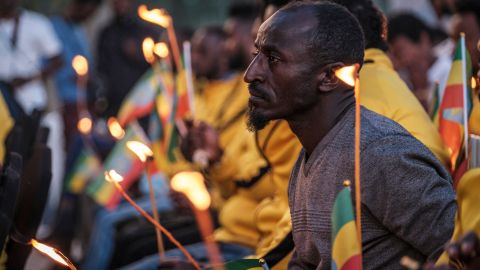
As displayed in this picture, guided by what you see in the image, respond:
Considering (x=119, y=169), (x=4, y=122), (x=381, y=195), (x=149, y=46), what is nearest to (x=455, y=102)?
(x=381, y=195)

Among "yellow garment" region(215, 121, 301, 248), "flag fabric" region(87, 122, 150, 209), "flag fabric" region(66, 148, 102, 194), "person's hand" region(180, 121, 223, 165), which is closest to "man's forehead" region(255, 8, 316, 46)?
"yellow garment" region(215, 121, 301, 248)

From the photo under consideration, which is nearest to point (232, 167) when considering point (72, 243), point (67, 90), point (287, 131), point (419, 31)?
point (287, 131)

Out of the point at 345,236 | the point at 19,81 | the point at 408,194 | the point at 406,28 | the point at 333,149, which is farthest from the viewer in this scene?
the point at 19,81

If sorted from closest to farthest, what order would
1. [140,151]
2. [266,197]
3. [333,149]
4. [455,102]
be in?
1. [333,149]
2. [140,151]
3. [455,102]
4. [266,197]

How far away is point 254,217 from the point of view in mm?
5238

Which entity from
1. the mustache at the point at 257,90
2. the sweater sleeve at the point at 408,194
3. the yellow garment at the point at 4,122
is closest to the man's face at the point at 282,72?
the mustache at the point at 257,90

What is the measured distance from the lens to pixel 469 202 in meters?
2.71

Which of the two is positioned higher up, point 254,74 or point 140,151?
point 254,74

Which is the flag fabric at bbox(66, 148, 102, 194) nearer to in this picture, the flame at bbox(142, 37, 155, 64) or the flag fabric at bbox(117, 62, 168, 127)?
the flag fabric at bbox(117, 62, 168, 127)

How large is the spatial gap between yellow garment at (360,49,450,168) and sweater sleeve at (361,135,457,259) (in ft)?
2.43

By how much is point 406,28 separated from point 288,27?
4.67 m

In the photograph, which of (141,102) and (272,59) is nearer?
(272,59)

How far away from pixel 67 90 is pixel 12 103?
4.51m

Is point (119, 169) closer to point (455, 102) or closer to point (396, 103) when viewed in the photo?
point (455, 102)
